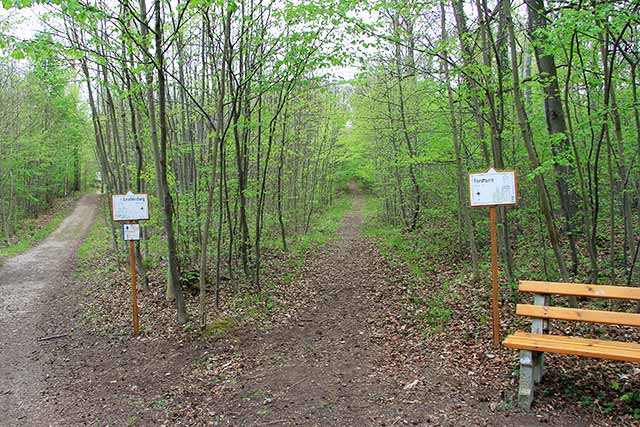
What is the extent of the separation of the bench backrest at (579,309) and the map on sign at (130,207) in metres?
6.12

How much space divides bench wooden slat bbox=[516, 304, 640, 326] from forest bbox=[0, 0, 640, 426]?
0.71m

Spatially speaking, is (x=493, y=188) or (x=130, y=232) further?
(x=130, y=232)

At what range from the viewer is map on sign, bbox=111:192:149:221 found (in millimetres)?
7121

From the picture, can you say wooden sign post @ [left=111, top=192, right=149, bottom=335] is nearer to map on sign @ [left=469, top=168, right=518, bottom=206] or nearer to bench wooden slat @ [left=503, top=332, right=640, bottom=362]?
→ map on sign @ [left=469, top=168, right=518, bottom=206]

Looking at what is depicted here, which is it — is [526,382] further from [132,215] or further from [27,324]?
[27,324]

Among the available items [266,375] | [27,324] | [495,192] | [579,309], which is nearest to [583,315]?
[579,309]

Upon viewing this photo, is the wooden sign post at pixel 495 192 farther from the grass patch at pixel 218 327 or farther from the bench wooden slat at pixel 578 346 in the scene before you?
the grass patch at pixel 218 327

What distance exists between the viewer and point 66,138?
24375 millimetres

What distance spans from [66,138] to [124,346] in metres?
22.3

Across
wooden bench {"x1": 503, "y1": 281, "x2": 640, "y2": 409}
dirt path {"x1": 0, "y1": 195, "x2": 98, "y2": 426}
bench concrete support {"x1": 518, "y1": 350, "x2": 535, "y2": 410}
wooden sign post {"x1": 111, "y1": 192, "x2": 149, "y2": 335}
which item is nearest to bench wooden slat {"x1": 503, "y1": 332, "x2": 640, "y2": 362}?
→ wooden bench {"x1": 503, "y1": 281, "x2": 640, "y2": 409}

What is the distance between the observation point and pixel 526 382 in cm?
365

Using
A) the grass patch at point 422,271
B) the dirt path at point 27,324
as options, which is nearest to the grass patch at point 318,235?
the grass patch at point 422,271

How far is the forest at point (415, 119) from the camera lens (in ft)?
17.4

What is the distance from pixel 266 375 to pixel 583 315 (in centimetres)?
358
